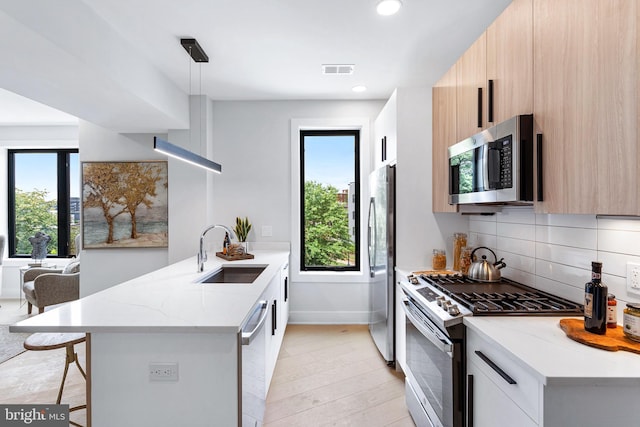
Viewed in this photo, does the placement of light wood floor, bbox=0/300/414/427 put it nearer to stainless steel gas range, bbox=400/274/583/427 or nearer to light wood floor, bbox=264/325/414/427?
light wood floor, bbox=264/325/414/427

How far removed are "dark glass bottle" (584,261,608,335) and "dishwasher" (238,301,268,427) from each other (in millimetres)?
1370

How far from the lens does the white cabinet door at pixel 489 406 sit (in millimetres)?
1186

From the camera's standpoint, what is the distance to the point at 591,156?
1183mm

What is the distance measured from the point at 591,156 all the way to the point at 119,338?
6.36 feet

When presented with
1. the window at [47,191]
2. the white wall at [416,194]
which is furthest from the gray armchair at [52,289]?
the white wall at [416,194]

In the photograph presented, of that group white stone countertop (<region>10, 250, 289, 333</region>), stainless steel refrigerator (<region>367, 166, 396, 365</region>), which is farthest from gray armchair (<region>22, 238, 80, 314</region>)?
stainless steel refrigerator (<region>367, 166, 396, 365</region>)

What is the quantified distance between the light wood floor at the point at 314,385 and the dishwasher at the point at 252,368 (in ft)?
1.40

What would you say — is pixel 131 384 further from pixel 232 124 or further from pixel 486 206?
pixel 232 124

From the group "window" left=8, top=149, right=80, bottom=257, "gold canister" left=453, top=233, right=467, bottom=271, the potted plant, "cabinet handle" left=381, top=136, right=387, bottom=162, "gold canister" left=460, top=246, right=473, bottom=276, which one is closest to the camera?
"gold canister" left=460, top=246, right=473, bottom=276

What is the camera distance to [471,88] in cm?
211

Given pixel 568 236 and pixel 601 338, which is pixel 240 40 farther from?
pixel 601 338

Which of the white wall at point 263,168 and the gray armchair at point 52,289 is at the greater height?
the white wall at point 263,168

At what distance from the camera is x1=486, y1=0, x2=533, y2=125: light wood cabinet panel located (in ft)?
5.01

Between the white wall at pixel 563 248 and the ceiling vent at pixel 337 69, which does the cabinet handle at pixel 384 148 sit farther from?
the white wall at pixel 563 248
